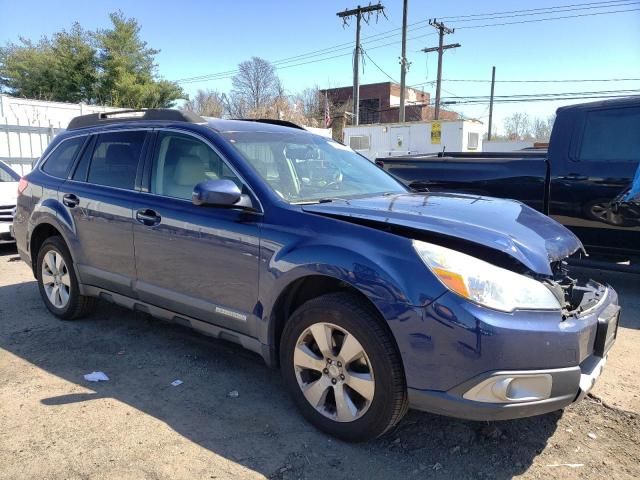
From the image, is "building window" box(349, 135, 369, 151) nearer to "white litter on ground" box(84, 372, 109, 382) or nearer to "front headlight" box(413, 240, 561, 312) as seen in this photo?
"white litter on ground" box(84, 372, 109, 382)

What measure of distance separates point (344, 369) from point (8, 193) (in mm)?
7444

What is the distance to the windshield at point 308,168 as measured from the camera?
3.41 meters

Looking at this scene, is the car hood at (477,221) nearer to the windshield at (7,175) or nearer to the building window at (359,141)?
the windshield at (7,175)

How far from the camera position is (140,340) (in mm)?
4434

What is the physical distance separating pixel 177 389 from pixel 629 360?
338 centimetres

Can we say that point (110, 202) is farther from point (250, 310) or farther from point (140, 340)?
point (250, 310)

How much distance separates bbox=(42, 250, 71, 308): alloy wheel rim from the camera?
4.73 meters

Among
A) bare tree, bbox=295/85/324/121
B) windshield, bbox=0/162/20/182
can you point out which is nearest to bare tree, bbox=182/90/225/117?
bare tree, bbox=295/85/324/121

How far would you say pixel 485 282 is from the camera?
95.4 inches

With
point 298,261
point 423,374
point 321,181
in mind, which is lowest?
point 423,374

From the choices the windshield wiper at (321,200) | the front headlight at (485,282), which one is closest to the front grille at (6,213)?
the windshield wiper at (321,200)

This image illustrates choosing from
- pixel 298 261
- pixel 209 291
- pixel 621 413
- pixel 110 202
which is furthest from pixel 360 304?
pixel 110 202

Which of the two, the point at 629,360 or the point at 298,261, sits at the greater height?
the point at 298,261

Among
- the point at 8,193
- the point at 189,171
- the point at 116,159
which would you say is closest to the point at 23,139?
the point at 8,193
